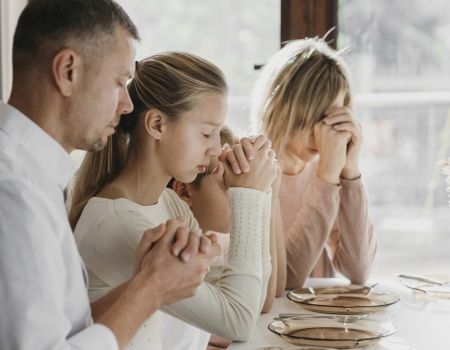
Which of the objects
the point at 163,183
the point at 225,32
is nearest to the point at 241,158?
the point at 163,183

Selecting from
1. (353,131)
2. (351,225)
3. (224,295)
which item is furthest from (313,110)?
(224,295)

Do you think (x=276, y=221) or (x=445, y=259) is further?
(x=445, y=259)

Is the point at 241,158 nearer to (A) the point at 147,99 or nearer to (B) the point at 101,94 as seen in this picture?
(A) the point at 147,99

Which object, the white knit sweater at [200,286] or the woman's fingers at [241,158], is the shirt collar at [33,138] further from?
the woman's fingers at [241,158]

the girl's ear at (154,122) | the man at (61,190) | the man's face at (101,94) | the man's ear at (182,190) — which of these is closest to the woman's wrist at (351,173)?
the man's ear at (182,190)

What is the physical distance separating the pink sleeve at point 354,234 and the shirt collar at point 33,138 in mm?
1307

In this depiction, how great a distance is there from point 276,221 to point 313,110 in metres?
0.38

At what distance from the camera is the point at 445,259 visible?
122 inches

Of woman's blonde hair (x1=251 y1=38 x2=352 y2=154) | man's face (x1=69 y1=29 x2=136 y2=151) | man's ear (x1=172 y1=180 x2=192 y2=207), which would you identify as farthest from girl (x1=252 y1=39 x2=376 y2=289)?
man's face (x1=69 y1=29 x2=136 y2=151)

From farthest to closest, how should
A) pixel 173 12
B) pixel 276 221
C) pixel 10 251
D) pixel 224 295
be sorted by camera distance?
pixel 173 12 → pixel 276 221 → pixel 224 295 → pixel 10 251

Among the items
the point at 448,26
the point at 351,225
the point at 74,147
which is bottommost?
the point at 351,225

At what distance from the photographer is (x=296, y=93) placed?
2.34 m

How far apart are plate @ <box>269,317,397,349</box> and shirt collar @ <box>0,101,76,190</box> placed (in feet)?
2.11

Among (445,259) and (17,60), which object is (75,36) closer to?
(17,60)
